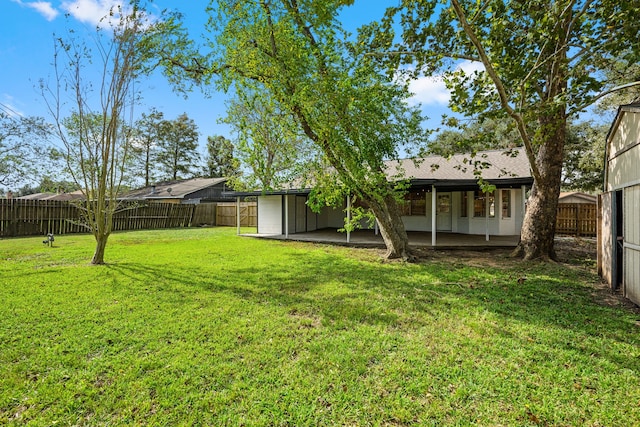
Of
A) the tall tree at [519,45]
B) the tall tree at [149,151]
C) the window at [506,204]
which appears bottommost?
the window at [506,204]

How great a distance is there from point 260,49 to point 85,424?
739 cm

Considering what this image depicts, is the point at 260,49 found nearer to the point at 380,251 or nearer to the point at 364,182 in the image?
the point at 364,182

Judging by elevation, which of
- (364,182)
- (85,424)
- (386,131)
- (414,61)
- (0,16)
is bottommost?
(85,424)

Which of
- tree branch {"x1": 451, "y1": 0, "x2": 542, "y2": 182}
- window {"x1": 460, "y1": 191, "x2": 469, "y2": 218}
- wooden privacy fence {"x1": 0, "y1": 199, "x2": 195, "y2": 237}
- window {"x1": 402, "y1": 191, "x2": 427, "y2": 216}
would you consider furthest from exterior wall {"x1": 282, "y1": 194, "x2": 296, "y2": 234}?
tree branch {"x1": 451, "y1": 0, "x2": 542, "y2": 182}

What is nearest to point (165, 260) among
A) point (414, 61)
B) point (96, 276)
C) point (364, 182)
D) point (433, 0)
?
point (96, 276)

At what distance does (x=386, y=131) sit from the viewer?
26.1 ft

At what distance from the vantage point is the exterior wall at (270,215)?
49.0 ft

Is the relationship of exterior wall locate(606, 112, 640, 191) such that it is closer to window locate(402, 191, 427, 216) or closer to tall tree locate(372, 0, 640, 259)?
tall tree locate(372, 0, 640, 259)

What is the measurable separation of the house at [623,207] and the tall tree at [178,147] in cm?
3826

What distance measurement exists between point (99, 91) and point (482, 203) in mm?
13737

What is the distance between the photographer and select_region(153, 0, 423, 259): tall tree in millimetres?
6949

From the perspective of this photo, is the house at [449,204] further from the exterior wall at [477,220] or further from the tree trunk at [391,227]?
the tree trunk at [391,227]

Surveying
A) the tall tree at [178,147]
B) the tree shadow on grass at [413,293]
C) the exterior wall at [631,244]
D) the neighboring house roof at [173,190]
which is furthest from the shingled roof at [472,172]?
the tall tree at [178,147]

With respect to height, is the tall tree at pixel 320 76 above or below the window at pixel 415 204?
above
